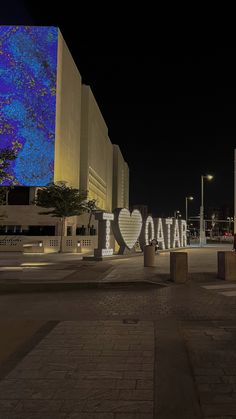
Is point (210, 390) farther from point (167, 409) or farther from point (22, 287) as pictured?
point (22, 287)

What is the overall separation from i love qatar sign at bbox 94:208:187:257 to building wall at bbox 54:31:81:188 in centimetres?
2054

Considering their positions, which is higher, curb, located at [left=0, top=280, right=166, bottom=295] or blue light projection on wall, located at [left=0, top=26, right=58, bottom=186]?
blue light projection on wall, located at [left=0, top=26, right=58, bottom=186]

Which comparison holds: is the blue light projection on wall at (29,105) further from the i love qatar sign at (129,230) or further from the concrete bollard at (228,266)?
the concrete bollard at (228,266)

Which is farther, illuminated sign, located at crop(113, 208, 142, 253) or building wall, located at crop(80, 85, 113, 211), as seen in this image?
building wall, located at crop(80, 85, 113, 211)

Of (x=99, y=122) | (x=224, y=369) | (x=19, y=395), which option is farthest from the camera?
(x=99, y=122)

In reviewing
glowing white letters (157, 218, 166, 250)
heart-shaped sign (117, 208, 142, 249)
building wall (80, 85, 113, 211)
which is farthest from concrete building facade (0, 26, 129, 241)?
heart-shaped sign (117, 208, 142, 249)

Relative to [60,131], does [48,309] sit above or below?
below

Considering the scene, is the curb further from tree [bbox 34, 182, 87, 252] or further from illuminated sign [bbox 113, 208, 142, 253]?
tree [bbox 34, 182, 87, 252]

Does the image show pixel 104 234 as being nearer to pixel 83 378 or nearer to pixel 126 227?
pixel 126 227

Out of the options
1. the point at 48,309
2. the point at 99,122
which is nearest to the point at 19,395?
the point at 48,309

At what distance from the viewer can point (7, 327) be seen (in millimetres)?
8312

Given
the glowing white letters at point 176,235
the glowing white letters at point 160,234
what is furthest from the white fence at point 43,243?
the glowing white letters at point 176,235

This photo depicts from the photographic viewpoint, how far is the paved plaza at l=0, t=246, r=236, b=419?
4.42 m

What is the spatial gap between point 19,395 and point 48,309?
A: 589cm
